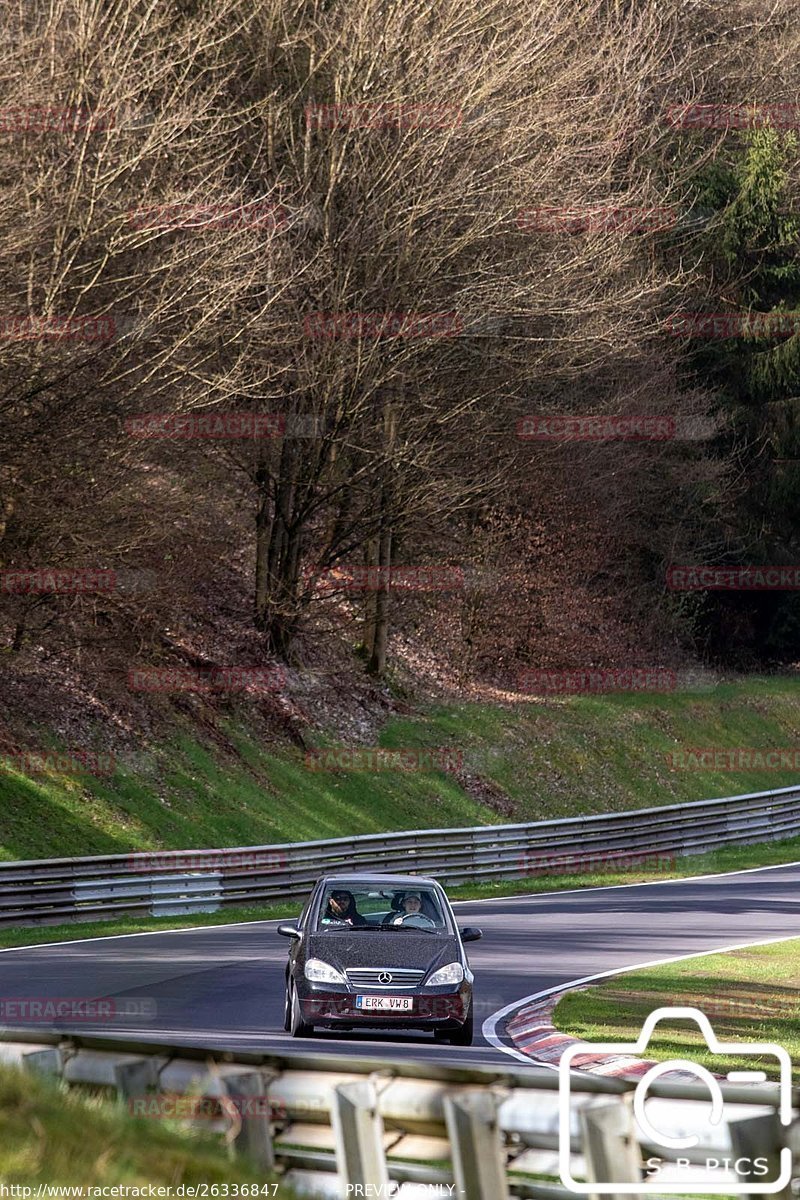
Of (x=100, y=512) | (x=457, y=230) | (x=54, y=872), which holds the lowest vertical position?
(x=54, y=872)

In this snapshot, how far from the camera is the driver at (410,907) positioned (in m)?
14.4

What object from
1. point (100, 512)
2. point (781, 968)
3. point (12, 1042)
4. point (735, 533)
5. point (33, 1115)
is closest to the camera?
point (33, 1115)

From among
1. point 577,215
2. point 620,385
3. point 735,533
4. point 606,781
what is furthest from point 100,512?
point 735,533

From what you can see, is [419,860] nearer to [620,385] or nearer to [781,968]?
[781,968]

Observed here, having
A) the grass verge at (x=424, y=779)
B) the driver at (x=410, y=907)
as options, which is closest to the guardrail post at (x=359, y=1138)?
the driver at (x=410, y=907)

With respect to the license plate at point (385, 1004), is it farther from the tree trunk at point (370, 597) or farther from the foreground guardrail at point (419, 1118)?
the tree trunk at point (370, 597)

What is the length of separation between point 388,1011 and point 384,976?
29cm

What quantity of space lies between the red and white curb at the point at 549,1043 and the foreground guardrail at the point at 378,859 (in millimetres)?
9123

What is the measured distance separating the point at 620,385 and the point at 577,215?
1135 cm

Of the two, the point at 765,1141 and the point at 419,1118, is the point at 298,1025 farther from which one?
the point at 765,1141

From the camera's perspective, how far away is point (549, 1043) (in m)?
13.7

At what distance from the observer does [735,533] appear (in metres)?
54.2

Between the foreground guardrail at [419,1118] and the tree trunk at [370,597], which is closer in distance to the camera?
the foreground guardrail at [419,1118]

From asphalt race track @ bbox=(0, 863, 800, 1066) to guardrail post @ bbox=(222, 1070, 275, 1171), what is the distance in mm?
5154
